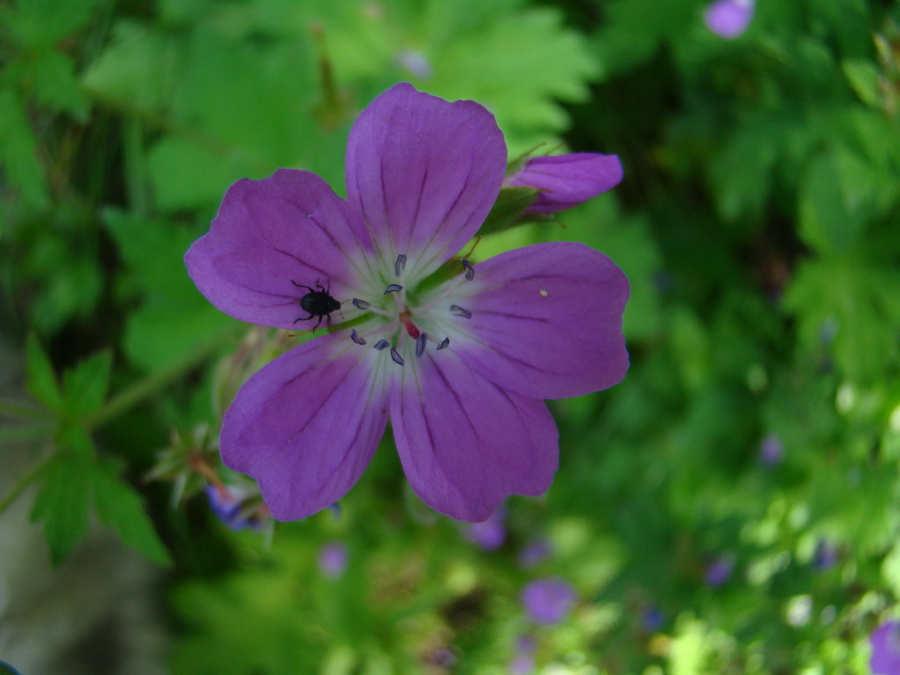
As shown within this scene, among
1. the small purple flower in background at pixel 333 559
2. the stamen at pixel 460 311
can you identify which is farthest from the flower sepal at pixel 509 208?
the small purple flower in background at pixel 333 559

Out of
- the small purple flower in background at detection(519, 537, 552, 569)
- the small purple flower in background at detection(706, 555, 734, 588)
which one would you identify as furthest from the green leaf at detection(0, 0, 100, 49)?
the small purple flower in background at detection(519, 537, 552, 569)

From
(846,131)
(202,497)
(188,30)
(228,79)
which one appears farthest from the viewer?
(202,497)

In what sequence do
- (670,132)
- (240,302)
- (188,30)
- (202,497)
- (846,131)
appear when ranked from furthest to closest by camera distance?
1. (202,497)
2. (670,132)
3. (188,30)
4. (846,131)
5. (240,302)

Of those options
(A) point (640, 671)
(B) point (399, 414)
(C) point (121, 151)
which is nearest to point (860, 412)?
(A) point (640, 671)

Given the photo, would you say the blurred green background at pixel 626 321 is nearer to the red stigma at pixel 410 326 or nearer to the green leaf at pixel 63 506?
the green leaf at pixel 63 506

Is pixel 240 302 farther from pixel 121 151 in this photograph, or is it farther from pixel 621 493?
pixel 621 493

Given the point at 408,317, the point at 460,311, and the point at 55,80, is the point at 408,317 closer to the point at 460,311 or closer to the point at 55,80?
the point at 460,311
